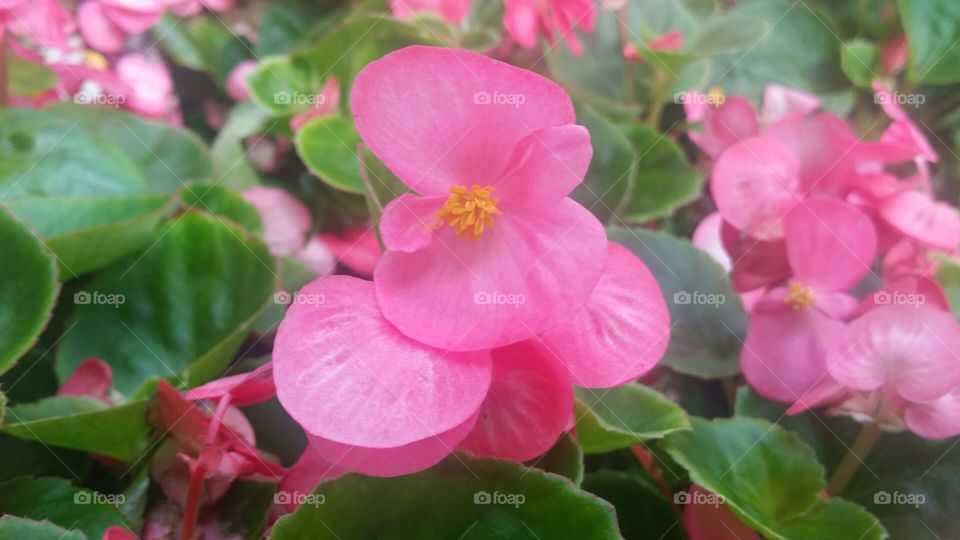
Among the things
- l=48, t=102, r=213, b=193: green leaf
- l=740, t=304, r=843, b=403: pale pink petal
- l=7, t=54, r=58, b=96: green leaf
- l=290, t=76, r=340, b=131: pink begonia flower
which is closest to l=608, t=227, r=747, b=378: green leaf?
l=740, t=304, r=843, b=403: pale pink petal

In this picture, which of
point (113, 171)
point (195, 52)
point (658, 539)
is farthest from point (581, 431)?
point (195, 52)

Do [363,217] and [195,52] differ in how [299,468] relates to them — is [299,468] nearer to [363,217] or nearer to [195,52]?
[363,217]

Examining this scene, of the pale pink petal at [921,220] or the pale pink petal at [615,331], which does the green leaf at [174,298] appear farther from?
the pale pink petal at [921,220]

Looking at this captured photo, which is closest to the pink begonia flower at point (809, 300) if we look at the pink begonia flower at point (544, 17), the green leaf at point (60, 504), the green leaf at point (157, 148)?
the pink begonia flower at point (544, 17)

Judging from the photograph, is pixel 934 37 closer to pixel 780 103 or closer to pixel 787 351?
pixel 780 103

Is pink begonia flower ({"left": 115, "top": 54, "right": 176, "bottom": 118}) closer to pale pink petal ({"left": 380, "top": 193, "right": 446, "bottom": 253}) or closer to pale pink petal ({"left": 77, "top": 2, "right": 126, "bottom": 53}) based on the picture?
pale pink petal ({"left": 77, "top": 2, "right": 126, "bottom": 53})

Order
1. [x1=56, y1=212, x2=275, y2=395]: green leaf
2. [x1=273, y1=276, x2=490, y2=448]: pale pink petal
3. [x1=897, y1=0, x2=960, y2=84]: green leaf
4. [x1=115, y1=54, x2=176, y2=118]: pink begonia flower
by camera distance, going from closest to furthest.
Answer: [x1=273, y1=276, x2=490, y2=448]: pale pink petal
[x1=56, y1=212, x2=275, y2=395]: green leaf
[x1=897, y1=0, x2=960, y2=84]: green leaf
[x1=115, y1=54, x2=176, y2=118]: pink begonia flower

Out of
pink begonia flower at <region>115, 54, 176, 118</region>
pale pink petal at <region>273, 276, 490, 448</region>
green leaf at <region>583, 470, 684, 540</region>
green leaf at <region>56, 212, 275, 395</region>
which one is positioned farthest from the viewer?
pink begonia flower at <region>115, 54, 176, 118</region>
